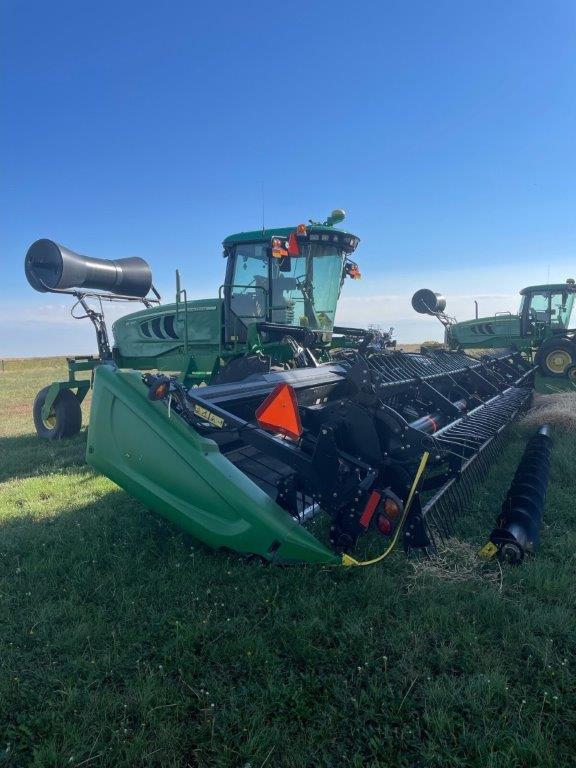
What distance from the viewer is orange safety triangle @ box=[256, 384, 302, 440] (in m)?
3.23

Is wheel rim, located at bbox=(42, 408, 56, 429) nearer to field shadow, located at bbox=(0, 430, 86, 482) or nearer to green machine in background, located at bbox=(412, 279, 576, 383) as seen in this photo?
field shadow, located at bbox=(0, 430, 86, 482)

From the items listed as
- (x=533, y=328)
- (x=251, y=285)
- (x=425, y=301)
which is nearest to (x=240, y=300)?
(x=251, y=285)

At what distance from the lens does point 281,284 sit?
7.39 meters

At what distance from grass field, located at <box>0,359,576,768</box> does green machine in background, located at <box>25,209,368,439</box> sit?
12.8 ft

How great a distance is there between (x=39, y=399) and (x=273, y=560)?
260 inches

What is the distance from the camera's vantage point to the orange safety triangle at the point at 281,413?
3.23 meters

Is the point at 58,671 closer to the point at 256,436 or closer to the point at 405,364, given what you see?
the point at 256,436

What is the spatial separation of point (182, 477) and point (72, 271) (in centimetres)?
566

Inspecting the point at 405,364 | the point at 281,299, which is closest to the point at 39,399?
the point at 281,299

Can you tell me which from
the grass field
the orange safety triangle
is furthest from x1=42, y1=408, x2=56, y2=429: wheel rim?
the orange safety triangle

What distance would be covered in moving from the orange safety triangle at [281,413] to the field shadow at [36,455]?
3.80 metres

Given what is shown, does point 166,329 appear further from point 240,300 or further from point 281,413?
point 281,413

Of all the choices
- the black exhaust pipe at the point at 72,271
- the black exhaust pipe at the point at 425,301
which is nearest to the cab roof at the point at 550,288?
the black exhaust pipe at the point at 425,301

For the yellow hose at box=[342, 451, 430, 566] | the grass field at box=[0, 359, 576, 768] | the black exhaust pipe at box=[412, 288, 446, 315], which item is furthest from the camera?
the black exhaust pipe at box=[412, 288, 446, 315]
